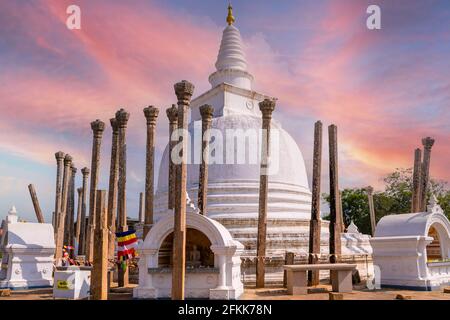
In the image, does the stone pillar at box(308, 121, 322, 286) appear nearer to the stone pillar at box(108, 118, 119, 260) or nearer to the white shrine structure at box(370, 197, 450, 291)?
the white shrine structure at box(370, 197, 450, 291)

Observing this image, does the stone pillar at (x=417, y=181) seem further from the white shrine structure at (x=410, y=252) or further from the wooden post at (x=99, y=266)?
the wooden post at (x=99, y=266)

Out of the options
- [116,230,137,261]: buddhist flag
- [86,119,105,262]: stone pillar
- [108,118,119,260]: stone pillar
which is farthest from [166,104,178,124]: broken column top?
[116,230,137,261]: buddhist flag

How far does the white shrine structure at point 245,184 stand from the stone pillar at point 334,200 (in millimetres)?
3063

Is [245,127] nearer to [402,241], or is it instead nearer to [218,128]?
[218,128]

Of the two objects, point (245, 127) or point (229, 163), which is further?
point (245, 127)

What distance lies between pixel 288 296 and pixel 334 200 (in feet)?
19.7

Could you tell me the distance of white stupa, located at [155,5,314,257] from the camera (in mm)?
26406

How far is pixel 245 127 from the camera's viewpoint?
32.9 meters

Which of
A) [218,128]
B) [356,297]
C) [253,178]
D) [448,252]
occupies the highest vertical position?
[218,128]
